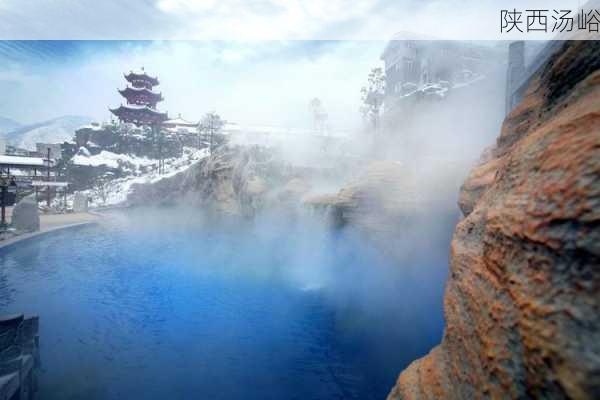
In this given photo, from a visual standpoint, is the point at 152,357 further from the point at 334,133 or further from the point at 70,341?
the point at 334,133

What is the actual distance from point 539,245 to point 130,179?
40581mm

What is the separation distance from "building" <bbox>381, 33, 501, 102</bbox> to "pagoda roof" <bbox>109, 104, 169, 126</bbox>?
34608 millimetres

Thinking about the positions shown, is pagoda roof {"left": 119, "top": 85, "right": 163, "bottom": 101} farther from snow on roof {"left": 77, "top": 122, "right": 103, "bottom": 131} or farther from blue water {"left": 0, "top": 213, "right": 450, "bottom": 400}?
blue water {"left": 0, "top": 213, "right": 450, "bottom": 400}

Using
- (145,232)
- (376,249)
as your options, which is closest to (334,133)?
(145,232)

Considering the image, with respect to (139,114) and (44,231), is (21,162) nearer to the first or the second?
(139,114)

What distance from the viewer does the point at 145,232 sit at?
2077 centimetres

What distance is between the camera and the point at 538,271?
1.40 meters

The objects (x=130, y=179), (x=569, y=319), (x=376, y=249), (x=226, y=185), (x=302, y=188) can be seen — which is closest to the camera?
(x=569, y=319)

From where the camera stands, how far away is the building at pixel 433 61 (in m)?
25.9

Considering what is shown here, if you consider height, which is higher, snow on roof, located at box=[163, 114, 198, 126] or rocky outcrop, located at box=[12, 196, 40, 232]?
snow on roof, located at box=[163, 114, 198, 126]

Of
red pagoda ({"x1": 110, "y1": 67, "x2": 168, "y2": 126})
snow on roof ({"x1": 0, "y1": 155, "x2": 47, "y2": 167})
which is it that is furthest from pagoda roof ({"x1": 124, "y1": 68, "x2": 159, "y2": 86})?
snow on roof ({"x1": 0, "y1": 155, "x2": 47, "y2": 167})

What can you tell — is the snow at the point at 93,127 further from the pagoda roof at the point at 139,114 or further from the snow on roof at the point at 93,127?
the pagoda roof at the point at 139,114

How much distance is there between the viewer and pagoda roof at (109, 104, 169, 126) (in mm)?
42969

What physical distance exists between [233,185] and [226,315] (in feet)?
61.4
